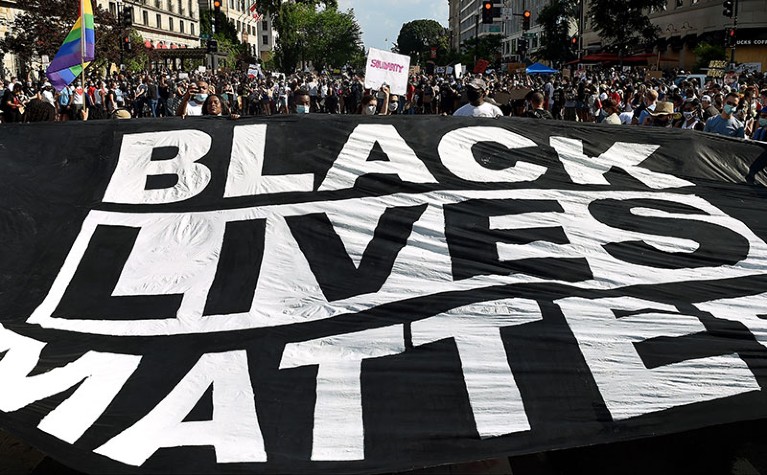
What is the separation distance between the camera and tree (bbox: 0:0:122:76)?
128 feet

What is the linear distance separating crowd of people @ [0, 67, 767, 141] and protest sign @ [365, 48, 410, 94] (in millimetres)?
249

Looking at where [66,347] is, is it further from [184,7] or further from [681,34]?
[184,7]

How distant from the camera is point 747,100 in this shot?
48.2 feet

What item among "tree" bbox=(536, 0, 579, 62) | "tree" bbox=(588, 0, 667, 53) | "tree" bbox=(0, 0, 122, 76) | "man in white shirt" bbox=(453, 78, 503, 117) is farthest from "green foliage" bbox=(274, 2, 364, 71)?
"man in white shirt" bbox=(453, 78, 503, 117)

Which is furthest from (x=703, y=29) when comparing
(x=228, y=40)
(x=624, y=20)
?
(x=228, y=40)

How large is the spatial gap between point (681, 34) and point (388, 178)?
58683 mm

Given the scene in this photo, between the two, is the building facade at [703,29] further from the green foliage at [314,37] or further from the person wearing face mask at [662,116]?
the green foliage at [314,37]

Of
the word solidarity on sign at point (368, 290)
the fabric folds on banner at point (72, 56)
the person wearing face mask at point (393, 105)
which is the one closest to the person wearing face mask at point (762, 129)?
the word solidarity on sign at point (368, 290)

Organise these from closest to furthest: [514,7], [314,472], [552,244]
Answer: [314,472] → [552,244] → [514,7]

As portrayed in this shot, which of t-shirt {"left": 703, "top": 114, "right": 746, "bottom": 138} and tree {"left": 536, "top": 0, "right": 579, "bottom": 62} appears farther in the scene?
tree {"left": 536, "top": 0, "right": 579, "bottom": 62}

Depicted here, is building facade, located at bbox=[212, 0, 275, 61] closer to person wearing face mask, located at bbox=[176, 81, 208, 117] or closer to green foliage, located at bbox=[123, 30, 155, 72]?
green foliage, located at bbox=[123, 30, 155, 72]

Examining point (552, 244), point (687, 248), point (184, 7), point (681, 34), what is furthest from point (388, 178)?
point (184, 7)

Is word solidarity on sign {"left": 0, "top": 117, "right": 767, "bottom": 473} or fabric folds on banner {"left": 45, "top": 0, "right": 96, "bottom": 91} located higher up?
fabric folds on banner {"left": 45, "top": 0, "right": 96, "bottom": 91}

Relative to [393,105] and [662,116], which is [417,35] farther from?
[662,116]
